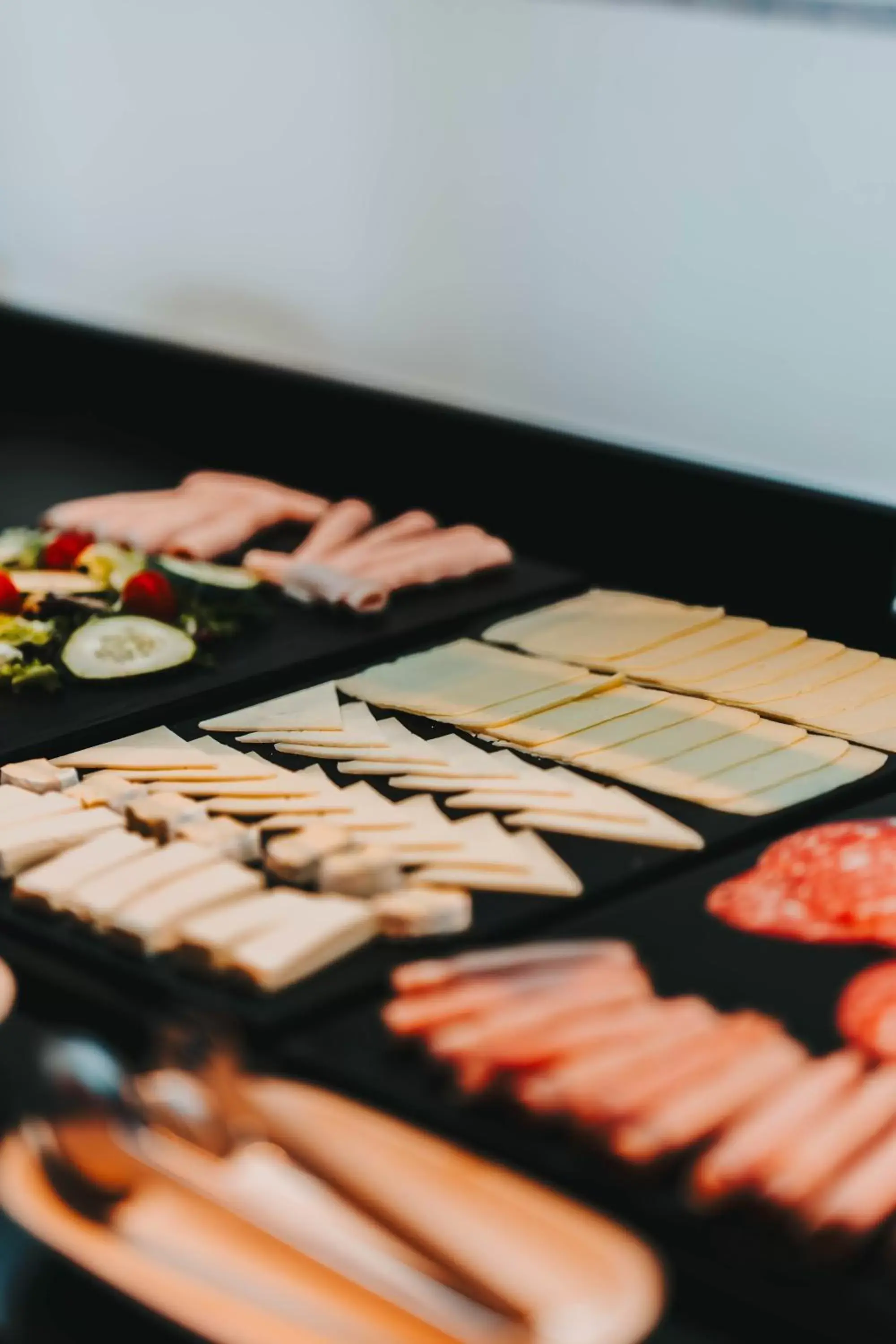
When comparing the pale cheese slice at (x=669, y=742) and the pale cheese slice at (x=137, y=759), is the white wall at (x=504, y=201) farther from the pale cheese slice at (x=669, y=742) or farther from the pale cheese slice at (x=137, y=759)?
the pale cheese slice at (x=137, y=759)

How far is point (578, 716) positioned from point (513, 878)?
42 cm

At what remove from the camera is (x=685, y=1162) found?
122 cm

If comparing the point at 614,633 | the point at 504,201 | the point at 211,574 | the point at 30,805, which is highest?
the point at 504,201

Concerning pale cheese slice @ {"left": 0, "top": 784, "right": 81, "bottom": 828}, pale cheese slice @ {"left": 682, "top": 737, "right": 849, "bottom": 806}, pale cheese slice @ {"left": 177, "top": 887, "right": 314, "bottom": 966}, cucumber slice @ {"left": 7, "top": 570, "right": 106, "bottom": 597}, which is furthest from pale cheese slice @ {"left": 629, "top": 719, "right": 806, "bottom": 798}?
cucumber slice @ {"left": 7, "top": 570, "right": 106, "bottom": 597}

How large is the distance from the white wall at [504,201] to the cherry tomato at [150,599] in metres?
0.70

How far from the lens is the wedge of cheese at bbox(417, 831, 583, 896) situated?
162cm

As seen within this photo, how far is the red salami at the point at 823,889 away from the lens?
5.06 feet

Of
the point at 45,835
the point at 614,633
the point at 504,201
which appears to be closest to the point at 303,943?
the point at 45,835

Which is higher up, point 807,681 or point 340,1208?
point 807,681

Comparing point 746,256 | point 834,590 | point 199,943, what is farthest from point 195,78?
point 199,943

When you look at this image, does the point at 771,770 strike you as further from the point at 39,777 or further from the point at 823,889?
the point at 39,777

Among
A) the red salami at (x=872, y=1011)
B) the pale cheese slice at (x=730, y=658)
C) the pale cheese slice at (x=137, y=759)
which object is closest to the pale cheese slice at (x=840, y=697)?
the pale cheese slice at (x=730, y=658)

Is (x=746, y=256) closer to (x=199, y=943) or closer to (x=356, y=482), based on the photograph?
(x=356, y=482)

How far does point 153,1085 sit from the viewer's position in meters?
1.26
